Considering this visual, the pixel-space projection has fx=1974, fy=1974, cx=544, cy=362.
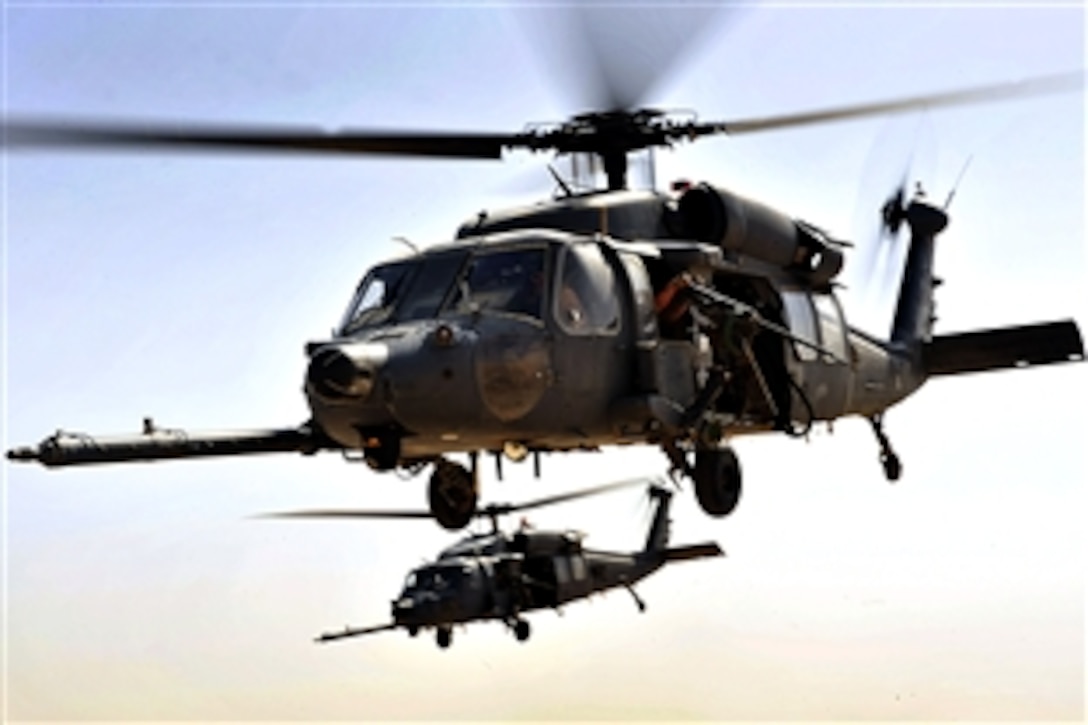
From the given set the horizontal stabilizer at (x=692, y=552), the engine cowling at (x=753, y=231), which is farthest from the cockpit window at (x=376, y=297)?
the horizontal stabilizer at (x=692, y=552)

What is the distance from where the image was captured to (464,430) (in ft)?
41.6

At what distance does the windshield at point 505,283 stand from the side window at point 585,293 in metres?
0.15

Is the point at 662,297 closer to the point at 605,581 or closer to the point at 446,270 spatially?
the point at 446,270

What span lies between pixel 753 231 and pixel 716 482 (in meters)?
1.96

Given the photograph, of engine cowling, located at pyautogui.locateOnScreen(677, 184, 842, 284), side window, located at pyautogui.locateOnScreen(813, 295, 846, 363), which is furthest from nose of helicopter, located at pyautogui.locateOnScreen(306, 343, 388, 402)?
side window, located at pyautogui.locateOnScreen(813, 295, 846, 363)

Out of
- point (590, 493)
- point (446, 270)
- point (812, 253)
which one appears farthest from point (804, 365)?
point (590, 493)

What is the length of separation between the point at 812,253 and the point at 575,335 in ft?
10.3

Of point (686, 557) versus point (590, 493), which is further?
point (686, 557)

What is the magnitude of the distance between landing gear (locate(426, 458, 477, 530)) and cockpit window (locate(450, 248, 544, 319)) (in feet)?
5.26

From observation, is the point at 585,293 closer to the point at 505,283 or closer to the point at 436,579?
the point at 505,283

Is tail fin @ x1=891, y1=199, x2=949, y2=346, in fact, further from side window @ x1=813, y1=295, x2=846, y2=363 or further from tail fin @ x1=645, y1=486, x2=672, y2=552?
tail fin @ x1=645, y1=486, x2=672, y2=552

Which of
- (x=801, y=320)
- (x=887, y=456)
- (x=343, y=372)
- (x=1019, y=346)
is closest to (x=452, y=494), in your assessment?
(x=343, y=372)

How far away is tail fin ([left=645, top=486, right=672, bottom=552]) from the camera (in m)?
28.2

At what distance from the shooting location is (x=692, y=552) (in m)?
25.0
